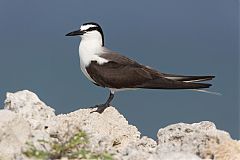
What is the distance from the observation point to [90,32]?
12992 mm

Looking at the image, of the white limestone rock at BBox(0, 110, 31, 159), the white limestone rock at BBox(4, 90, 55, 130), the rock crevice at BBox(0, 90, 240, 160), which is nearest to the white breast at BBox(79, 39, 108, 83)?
the rock crevice at BBox(0, 90, 240, 160)

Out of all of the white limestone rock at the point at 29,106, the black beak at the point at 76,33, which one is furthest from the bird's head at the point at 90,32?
the white limestone rock at the point at 29,106

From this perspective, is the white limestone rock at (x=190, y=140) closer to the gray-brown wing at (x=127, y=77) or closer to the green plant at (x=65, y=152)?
the green plant at (x=65, y=152)

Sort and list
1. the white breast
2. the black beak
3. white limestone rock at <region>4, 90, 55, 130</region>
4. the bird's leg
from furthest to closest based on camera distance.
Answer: the black beak
the white breast
the bird's leg
white limestone rock at <region>4, 90, 55, 130</region>

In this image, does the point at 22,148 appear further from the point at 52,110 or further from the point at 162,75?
the point at 162,75

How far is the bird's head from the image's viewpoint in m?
13.0

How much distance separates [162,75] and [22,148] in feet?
20.3

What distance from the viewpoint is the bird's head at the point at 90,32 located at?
510 inches

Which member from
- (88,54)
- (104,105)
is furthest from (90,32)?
(104,105)

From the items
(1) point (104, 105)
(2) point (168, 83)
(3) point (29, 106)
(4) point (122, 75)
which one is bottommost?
(1) point (104, 105)

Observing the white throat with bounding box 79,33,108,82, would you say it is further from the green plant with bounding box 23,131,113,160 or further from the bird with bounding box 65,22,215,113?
the green plant with bounding box 23,131,113,160

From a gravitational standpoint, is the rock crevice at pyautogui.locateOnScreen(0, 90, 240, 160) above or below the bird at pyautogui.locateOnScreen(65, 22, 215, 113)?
below

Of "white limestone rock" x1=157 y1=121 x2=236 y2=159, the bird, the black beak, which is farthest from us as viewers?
the black beak

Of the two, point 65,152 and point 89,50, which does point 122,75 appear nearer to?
point 89,50
